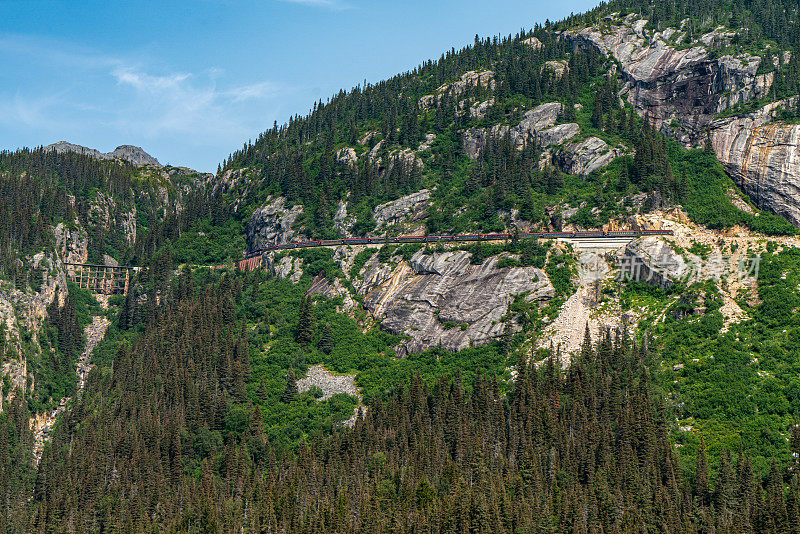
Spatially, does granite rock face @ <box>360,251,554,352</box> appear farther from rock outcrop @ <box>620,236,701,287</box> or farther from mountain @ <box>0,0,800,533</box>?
rock outcrop @ <box>620,236,701,287</box>

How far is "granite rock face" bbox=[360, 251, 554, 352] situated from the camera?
18312 centimetres

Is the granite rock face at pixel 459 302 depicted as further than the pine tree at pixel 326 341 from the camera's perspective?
No

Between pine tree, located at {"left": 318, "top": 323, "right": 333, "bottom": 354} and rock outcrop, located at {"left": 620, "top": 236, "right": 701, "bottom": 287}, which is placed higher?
rock outcrop, located at {"left": 620, "top": 236, "right": 701, "bottom": 287}

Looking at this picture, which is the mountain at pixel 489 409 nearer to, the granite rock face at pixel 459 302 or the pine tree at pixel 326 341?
the granite rock face at pixel 459 302

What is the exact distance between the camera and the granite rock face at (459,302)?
7210 inches

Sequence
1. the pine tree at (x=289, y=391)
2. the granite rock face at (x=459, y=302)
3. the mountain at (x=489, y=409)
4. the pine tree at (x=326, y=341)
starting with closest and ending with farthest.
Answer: the mountain at (x=489, y=409), the pine tree at (x=289, y=391), the granite rock face at (x=459, y=302), the pine tree at (x=326, y=341)

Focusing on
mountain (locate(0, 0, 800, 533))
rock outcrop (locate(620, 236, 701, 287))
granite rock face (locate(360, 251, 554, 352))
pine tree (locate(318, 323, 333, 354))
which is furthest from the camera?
pine tree (locate(318, 323, 333, 354))

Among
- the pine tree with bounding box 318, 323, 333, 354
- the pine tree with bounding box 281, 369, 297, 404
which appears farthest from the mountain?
the pine tree with bounding box 318, 323, 333, 354

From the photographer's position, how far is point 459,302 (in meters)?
190

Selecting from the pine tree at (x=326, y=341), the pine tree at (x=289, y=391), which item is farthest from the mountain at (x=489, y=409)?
the pine tree at (x=326, y=341)

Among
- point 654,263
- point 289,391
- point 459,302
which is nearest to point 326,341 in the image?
point 289,391

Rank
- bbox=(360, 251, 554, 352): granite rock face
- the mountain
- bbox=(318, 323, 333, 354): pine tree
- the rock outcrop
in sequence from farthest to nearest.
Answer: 1. bbox=(318, 323, 333, 354): pine tree
2. bbox=(360, 251, 554, 352): granite rock face
3. the rock outcrop
4. the mountain

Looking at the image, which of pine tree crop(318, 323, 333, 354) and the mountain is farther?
pine tree crop(318, 323, 333, 354)

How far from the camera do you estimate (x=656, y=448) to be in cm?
13300
